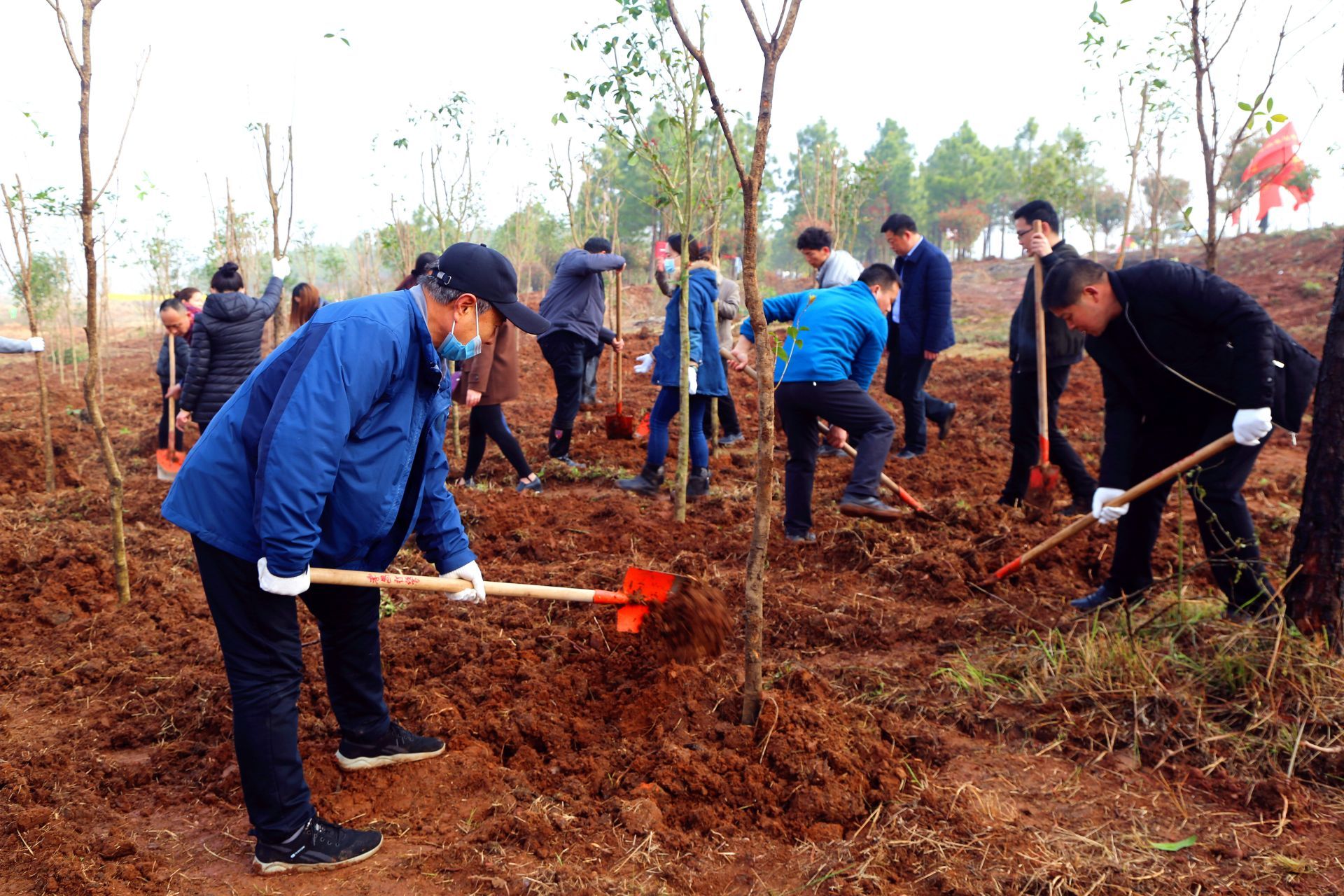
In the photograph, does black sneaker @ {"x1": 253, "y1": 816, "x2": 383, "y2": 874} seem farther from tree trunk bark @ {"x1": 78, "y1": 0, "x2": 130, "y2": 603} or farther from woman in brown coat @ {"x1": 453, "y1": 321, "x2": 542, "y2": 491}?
woman in brown coat @ {"x1": 453, "y1": 321, "x2": 542, "y2": 491}

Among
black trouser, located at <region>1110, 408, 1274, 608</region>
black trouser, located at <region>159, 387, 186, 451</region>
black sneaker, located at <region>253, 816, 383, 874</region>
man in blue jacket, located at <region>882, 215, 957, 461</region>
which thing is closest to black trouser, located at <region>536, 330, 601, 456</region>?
man in blue jacket, located at <region>882, 215, 957, 461</region>

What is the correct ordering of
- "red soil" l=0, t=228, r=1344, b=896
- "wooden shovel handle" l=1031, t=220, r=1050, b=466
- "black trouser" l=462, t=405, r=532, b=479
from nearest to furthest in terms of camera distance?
"red soil" l=0, t=228, r=1344, b=896, "wooden shovel handle" l=1031, t=220, r=1050, b=466, "black trouser" l=462, t=405, r=532, b=479

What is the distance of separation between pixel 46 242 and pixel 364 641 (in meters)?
18.3

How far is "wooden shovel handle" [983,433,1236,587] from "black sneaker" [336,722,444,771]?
2.68m

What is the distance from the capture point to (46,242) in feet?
55.1

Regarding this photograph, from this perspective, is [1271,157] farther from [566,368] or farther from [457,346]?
[566,368]

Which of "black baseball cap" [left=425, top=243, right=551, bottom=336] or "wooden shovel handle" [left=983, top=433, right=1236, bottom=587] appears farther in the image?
"wooden shovel handle" [left=983, top=433, right=1236, bottom=587]

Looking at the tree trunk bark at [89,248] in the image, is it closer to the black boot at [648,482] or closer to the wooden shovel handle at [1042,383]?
the black boot at [648,482]

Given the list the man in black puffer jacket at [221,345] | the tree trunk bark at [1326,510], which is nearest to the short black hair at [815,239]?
the tree trunk bark at [1326,510]

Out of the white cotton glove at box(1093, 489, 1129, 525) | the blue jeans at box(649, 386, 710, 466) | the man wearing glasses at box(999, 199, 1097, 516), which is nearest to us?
the white cotton glove at box(1093, 489, 1129, 525)

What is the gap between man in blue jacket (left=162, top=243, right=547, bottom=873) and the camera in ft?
7.06

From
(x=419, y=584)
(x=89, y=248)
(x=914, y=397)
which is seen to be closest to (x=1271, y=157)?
(x=914, y=397)

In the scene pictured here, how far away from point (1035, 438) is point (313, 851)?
4.56 meters

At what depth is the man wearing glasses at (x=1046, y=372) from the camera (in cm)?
539
